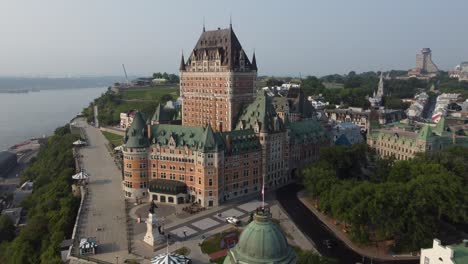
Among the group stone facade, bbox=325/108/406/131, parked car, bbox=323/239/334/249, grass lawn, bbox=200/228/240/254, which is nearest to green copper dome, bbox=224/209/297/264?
grass lawn, bbox=200/228/240/254

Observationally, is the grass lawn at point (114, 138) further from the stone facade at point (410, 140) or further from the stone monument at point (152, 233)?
the stone facade at point (410, 140)

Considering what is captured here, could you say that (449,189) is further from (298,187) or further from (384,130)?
(384,130)

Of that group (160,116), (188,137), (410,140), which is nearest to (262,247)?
(188,137)

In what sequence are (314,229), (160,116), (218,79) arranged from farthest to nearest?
(160,116), (218,79), (314,229)

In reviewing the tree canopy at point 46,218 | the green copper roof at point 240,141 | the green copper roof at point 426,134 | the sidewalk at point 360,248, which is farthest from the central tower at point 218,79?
the green copper roof at point 426,134

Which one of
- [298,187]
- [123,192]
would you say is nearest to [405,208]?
[298,187]

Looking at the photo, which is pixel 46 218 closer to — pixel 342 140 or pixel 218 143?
pixel 218 143
